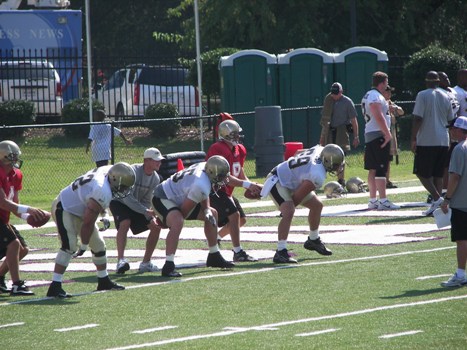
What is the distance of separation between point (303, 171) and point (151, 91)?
18.4m

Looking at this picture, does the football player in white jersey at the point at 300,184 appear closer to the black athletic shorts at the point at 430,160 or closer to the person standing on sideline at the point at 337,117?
the black athletic shorts at the point at 430,160

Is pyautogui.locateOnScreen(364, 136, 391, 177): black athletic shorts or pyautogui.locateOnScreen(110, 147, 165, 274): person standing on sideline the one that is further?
pyautogui.locateOnScreen(364, 136, 391, 177): black athletic shorts

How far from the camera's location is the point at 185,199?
41.3 ft

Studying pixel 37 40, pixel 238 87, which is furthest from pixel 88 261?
pixel 37 40

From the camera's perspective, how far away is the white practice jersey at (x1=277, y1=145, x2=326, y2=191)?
13123 millimetres

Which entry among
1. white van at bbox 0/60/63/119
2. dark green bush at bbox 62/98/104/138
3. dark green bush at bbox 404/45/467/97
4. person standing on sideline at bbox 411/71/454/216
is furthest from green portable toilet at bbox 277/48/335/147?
person standing on sideline at bbox 411/71/454/216

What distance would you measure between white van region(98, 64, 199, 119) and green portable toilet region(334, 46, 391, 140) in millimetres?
4496

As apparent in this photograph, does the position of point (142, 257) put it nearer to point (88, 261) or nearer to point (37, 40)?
point (88, 261)

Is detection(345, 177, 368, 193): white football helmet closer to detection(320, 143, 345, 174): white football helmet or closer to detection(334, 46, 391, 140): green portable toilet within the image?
detection(334, 46, 391, 140): green portable toilet

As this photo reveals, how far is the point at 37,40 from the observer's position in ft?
111

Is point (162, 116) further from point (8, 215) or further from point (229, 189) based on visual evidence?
point (8, 215)

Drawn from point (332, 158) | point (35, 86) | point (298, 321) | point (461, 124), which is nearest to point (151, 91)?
point (35, 86)

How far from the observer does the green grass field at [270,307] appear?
919cm

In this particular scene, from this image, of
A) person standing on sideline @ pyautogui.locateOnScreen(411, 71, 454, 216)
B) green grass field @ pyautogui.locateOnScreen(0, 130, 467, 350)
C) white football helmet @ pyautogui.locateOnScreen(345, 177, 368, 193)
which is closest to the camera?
green grass field @ pyautogui.locateOnScreen(0, 130, 467, 350)
